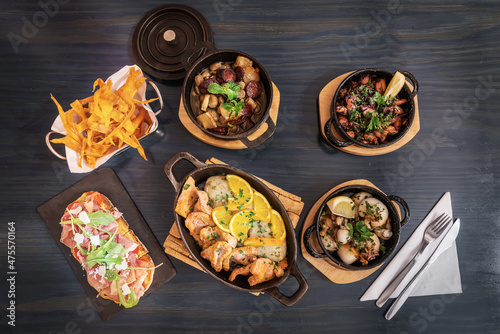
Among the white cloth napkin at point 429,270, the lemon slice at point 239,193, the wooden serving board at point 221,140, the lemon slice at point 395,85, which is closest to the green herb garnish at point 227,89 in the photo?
the wooden serving board at point 221,140

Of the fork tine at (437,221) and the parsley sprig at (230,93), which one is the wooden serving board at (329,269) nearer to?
the fork tine at (437,221)

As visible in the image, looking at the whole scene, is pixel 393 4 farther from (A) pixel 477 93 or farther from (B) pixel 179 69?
(B) pixel 179 69

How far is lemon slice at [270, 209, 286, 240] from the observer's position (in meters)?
2.18

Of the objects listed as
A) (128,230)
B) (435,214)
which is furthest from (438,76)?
(128,230)

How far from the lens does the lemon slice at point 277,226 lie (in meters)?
2.18

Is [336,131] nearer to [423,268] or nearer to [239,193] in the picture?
[239,193]

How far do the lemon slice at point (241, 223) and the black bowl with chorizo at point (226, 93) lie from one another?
0.53m

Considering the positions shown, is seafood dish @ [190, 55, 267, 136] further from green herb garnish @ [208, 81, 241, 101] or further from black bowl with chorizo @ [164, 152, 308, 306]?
black bowl with chorizo @ [164, 152, 308, 306]

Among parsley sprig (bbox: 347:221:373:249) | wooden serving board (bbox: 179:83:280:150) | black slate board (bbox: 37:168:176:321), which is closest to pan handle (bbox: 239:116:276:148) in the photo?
wooden serving board (bbox: 179:83:280:150)

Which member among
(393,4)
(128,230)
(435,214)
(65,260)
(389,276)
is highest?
(393,4)

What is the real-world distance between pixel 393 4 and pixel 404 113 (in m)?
1.02

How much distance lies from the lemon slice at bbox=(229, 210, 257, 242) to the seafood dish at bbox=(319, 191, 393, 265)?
1.67 feet

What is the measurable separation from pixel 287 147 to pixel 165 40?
1.21 meters

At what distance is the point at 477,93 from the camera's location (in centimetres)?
269
